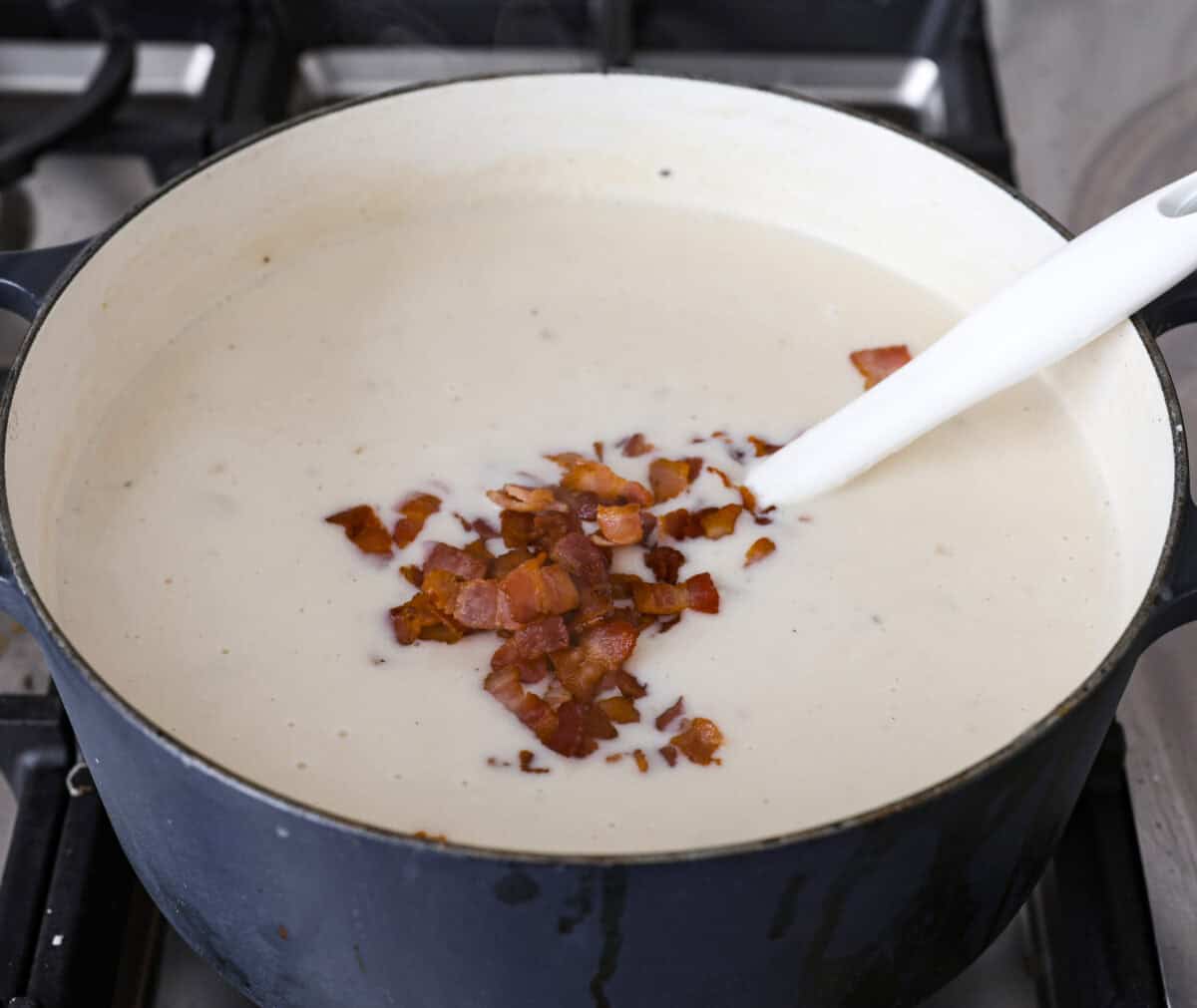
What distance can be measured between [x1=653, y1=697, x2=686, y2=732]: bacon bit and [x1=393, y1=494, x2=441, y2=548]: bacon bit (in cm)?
23

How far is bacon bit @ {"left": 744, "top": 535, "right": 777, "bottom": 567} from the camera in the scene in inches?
41.0

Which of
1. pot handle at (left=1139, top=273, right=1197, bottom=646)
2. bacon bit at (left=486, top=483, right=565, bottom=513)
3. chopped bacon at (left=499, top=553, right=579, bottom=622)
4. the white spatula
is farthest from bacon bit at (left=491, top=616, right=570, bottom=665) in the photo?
pot handle at (left=1139, top=273, right=1197, bottom=646)

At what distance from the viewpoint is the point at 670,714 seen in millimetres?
942

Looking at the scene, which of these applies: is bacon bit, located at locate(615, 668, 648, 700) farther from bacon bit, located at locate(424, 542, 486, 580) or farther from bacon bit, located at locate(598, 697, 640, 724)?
bacon bit, located at locate(424, 542, 486, 580)

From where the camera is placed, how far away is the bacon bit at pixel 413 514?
1048mm

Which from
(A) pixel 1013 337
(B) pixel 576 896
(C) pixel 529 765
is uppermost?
(A) pixel 1013 337

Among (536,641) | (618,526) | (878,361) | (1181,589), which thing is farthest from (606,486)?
(1181,589)

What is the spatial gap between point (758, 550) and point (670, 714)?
0.52 feet

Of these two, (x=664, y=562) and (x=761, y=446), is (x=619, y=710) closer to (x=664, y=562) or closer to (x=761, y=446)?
(x=664, y=562)

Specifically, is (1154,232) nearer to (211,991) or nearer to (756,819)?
(756,819)

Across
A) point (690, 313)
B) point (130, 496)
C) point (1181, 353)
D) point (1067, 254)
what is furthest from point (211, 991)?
point (1181, 353)

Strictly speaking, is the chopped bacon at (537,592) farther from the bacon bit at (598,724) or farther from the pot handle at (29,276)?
the pot handle at (29,276)

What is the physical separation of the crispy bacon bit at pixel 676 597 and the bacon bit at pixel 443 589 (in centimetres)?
12

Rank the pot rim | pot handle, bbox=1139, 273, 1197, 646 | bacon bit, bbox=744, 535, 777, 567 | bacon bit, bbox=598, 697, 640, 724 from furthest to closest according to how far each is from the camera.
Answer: bacon bit, bbox=744, 535, 777, 567 < bacon bit, bbox=598, 697, 640, 724 < pot handle, bbox=1139, 273, 1197, 646 < the pot rim
